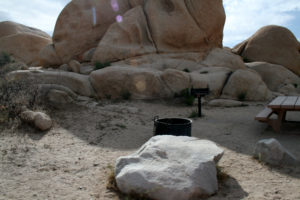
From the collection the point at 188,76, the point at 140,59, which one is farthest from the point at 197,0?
the point at 188,76

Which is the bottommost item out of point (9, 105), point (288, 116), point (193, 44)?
point (288, 116)

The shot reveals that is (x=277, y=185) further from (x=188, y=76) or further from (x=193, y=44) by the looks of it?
(x=193, y=44)

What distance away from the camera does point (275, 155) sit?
354 cm

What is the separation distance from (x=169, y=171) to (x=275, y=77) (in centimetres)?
1169

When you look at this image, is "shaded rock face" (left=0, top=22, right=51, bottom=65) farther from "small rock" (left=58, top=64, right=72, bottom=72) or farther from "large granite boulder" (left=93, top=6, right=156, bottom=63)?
"large granite boulder" (left=93, top=6, right=156, bottom=63)

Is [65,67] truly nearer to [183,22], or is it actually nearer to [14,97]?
[183,22]

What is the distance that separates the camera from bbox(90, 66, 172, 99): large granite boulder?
8.25 metres

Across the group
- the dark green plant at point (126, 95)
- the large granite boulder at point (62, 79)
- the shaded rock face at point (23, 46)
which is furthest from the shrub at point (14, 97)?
the shaded rock face at point (23, 46)

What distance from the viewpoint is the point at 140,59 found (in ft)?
36.8

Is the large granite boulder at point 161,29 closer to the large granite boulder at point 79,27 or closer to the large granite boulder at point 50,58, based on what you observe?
the large granite boulder at point 79,27

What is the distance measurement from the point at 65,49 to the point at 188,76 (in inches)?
249

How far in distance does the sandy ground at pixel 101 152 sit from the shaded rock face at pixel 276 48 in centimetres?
1061

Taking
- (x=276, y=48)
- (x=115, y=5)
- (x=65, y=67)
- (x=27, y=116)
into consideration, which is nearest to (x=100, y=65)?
(x=65, y=67)

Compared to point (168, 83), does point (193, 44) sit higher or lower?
higher
